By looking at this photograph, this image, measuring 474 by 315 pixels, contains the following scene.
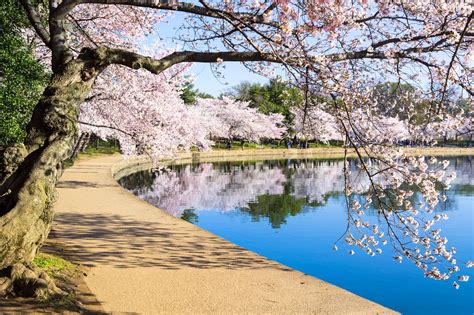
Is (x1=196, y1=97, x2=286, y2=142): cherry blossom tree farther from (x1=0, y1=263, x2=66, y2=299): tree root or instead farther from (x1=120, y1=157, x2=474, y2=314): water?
(x1=0, y1=263, x2=66, y2=299): tree root

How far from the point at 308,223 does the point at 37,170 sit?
37.6 feet

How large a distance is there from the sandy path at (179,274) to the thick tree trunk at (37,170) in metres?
1.07

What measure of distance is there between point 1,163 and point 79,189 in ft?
37.5

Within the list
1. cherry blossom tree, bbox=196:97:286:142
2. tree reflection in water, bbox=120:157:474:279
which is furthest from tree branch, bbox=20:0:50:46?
cherry blossom tree, bbox=196:97:286:142

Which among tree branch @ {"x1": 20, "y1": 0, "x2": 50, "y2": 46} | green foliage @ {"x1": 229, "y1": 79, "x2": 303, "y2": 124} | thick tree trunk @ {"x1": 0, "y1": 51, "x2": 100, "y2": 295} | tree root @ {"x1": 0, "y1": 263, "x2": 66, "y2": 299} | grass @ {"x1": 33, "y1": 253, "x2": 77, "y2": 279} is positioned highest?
green foliage @ {"x1": 229, "y1": 79, "x2": 303, "y2": 124}

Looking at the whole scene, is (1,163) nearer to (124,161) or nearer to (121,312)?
(121,312)

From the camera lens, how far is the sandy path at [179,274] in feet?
18.5

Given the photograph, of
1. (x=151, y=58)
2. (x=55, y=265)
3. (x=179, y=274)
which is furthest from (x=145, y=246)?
(x=151, y=58)

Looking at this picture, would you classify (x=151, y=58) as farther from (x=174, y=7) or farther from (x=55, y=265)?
(x=55, y=265)

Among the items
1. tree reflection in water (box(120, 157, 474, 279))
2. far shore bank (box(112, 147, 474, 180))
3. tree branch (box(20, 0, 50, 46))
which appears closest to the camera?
tree branch (box(20, 0, 50, 46))

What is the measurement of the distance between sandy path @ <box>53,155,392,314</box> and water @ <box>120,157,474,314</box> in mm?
2807

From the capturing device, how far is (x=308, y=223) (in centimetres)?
1581

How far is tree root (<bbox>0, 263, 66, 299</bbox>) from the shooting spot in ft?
16.3

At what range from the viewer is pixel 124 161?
111ft
